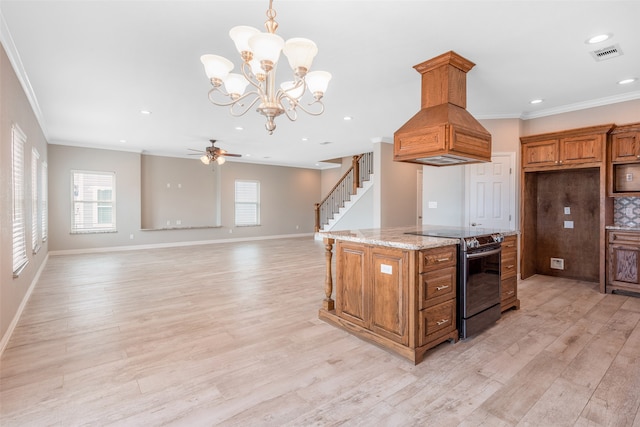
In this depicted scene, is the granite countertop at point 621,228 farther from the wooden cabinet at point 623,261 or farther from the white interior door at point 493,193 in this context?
the white interior door at point 493,193

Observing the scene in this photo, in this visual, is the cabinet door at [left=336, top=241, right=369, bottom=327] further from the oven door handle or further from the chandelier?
the chandelier

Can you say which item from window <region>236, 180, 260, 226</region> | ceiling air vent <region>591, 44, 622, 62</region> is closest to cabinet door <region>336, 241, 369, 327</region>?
ceiling air vent <region>591, 44, 622, 62</region>

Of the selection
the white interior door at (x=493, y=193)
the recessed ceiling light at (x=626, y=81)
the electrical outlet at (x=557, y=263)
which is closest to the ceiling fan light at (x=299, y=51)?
the white interior door at (x=493, y=193)

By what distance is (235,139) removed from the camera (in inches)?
294

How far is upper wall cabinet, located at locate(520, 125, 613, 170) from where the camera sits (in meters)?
4.40

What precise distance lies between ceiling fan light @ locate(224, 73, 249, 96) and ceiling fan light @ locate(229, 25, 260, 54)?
1.44ft

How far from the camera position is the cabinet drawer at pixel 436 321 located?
8.44 feet

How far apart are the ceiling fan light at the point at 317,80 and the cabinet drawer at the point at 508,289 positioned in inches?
110

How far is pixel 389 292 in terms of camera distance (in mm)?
2707

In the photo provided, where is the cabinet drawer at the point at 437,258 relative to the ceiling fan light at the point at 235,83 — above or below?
below

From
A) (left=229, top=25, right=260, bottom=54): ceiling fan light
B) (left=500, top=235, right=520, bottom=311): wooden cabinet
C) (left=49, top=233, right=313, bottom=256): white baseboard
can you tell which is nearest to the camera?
(left=229, top=25, right=260, bottom=54): ceiling fan light

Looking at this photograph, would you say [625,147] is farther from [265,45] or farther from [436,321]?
[265,45]

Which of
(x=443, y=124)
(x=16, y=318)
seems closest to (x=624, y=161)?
(x=443, y=124)

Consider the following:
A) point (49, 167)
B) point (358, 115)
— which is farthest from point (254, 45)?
point (49, 167)
